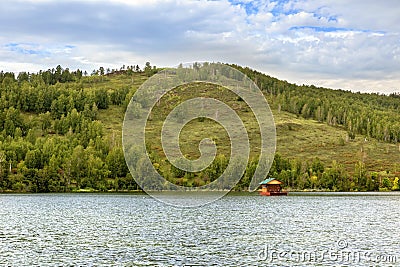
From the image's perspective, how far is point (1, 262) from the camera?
42094mm

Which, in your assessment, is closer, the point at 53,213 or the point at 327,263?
the point at 327,263

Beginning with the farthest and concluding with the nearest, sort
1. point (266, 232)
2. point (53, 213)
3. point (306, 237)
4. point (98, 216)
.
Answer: point (53, 213)
point (98, 216)
point (266, 232)
point (306, 237)

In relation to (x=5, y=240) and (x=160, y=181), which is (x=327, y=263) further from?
(x=160, y=181)

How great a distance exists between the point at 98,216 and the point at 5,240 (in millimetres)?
29362

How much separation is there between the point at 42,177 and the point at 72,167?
11394 mm

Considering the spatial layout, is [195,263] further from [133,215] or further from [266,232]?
[133,215]

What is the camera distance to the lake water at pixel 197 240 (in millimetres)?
43875

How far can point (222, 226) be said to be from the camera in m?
69.6

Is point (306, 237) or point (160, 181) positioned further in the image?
point (160, 181)

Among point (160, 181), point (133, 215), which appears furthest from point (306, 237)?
point (160, 181)

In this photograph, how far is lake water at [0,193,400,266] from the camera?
43.9 metres

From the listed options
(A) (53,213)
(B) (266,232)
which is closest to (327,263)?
(B) (266,232)

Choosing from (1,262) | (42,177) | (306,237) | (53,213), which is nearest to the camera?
(1,262)

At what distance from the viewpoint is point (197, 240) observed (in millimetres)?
55500
